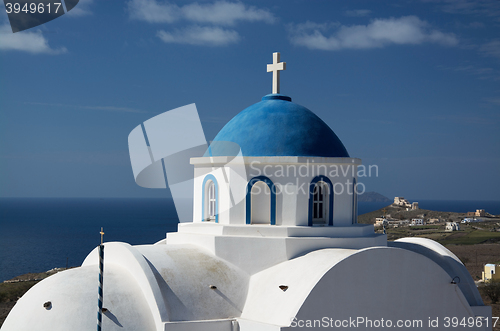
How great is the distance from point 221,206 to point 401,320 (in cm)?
559

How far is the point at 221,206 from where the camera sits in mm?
15180

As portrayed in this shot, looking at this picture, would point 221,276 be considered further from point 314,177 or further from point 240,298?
point 314,177

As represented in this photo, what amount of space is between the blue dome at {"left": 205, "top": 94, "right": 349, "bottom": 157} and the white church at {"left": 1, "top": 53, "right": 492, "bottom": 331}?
4 cm

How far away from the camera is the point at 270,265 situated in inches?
551

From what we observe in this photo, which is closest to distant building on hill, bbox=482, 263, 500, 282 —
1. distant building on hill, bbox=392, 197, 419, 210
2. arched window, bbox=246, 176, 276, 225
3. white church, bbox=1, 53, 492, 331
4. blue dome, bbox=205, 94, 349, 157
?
white church, bbox=1, 53, 492, 331

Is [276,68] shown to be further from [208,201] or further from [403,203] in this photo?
[403,203]

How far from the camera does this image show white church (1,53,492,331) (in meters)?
11.9

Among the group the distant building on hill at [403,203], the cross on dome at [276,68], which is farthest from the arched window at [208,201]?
the distant building on hill at [403,203]

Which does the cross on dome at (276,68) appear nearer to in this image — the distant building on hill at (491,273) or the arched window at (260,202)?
the arched window at (260,202)

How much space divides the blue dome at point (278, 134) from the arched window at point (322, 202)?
32.6 inches

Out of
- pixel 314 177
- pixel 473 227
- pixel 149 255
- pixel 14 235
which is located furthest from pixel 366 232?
pixel 14 235

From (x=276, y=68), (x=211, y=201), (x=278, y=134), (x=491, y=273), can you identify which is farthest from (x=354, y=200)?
(x=491, y=273)

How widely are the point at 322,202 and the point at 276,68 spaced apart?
14.7 feet

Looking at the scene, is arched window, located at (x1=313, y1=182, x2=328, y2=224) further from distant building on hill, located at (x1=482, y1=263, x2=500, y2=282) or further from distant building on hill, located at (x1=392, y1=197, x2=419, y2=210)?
distant building on hill, located at (x1=392, y1=197, x2=419, y2=210)
